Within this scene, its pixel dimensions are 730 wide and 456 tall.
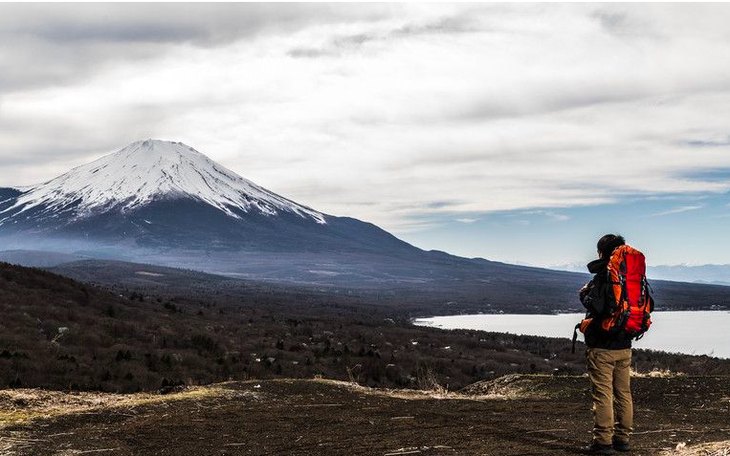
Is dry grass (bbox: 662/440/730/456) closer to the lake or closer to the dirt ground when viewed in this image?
the dirt ground

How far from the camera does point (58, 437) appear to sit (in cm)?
1025

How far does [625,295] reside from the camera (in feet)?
29.3

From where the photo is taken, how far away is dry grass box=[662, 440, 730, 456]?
7.77 metres

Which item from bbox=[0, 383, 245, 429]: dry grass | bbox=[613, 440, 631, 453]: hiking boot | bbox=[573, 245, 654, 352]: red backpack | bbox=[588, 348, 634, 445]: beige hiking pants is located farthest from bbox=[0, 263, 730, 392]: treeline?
bbox=[573, 245, 654, 352]: red backpack

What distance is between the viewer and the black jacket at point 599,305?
8945 mm

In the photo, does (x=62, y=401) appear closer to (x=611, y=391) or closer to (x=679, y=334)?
(x=611, y=391)

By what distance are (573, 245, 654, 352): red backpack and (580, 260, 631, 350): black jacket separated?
0.13 feet

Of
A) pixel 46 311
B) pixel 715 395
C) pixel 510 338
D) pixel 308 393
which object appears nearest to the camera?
pixel 715 395

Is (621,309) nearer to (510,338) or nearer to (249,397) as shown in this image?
(249,397)

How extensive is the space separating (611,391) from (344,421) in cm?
451

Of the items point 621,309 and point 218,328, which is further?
point 218,328

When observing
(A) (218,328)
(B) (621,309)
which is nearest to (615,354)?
(B) (621,309)

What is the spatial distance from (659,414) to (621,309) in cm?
433

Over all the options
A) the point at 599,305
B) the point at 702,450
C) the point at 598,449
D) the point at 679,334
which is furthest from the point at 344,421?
the point at 679,334
